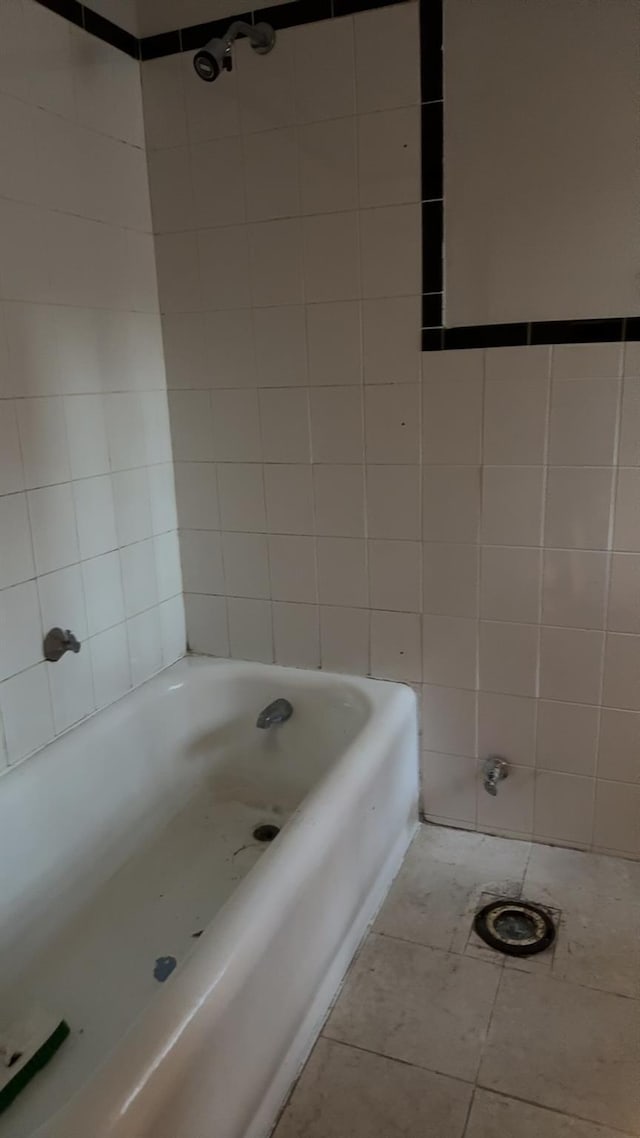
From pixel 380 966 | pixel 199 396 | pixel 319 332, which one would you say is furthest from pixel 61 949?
pixel 319 332

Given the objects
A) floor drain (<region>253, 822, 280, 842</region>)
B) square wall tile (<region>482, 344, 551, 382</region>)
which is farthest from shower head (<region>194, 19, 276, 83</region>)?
floor drain (<region>253, 822, 280, 842</region>)

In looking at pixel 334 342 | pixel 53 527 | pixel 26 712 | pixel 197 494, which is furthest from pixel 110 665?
pixel 334 342

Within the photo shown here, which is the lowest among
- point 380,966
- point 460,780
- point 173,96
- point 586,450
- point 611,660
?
point 380,966

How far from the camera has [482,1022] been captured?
1490mm

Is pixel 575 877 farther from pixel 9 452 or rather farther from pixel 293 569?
pixel 9 452

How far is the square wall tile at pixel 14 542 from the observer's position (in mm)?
1606

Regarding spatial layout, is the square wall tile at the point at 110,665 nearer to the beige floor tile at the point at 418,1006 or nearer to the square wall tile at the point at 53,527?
the square wall tile at the point at 53,527

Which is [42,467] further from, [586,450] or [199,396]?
[586,450]

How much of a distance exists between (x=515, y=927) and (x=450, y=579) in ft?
2.64

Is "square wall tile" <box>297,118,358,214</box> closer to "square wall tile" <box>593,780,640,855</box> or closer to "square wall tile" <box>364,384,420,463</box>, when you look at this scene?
"square wall tile" <box>364,384,420,463</box>

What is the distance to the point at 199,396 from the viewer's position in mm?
2090

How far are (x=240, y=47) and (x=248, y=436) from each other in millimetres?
914

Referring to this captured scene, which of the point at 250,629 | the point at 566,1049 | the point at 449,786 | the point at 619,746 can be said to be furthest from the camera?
the point at 250,629

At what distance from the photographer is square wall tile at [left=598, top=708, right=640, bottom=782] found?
1843mm
